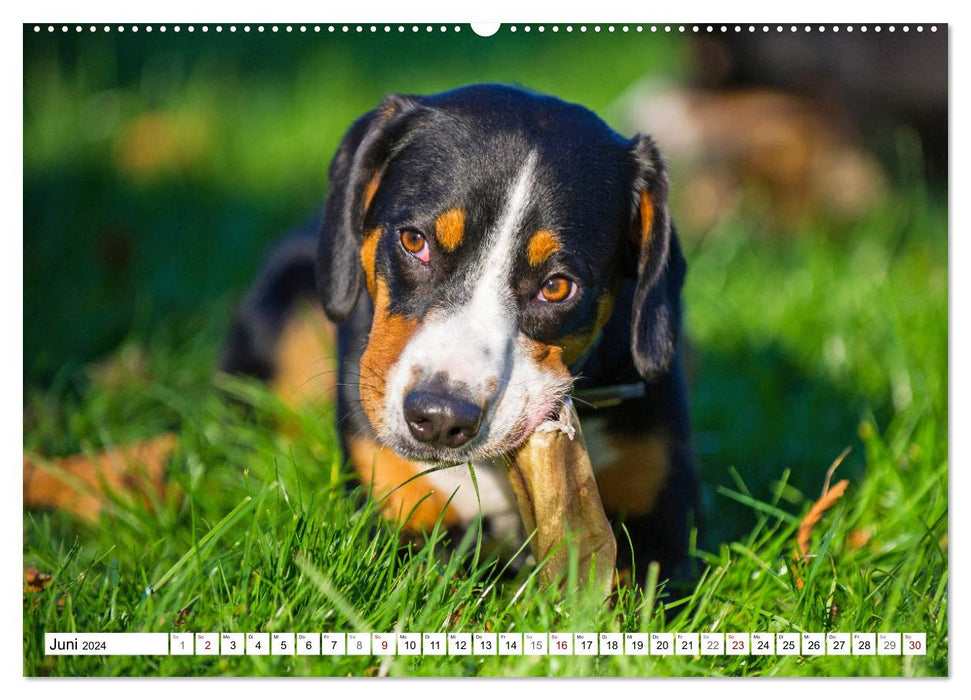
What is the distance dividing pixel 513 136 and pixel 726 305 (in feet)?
8.39

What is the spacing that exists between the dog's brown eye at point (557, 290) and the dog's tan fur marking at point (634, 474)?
0.52 metres

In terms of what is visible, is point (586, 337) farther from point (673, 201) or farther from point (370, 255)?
point (673, 201)

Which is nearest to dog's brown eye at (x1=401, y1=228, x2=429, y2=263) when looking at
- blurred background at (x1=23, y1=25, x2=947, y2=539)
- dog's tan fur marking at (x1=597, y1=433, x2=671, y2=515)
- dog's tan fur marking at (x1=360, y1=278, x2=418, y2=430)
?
dog's tan fur marking at (x1=360, y1=278, x2=418, y2=430)

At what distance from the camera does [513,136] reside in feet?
10.4

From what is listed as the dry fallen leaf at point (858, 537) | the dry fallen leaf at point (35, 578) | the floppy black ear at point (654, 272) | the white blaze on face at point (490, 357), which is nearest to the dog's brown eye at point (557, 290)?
the white blaze on face at point (490, 357)

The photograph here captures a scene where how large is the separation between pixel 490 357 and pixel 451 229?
405mm

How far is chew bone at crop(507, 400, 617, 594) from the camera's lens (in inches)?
118

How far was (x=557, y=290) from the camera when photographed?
313 centimetres

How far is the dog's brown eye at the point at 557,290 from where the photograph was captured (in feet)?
10.2

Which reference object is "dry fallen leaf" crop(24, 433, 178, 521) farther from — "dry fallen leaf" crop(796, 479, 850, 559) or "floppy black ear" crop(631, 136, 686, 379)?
"dry fallen leaf" crop(796, 479, 850, 559)

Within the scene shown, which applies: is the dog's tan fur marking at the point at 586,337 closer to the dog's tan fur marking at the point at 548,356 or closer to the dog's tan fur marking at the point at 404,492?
the dog's tan fur marking at the point at 548,356

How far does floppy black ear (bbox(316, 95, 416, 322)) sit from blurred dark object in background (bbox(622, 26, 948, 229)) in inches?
97.8

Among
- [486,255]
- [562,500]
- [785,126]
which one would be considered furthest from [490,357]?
[785,126]

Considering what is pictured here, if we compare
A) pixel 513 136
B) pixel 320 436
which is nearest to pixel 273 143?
pixel 320 436
